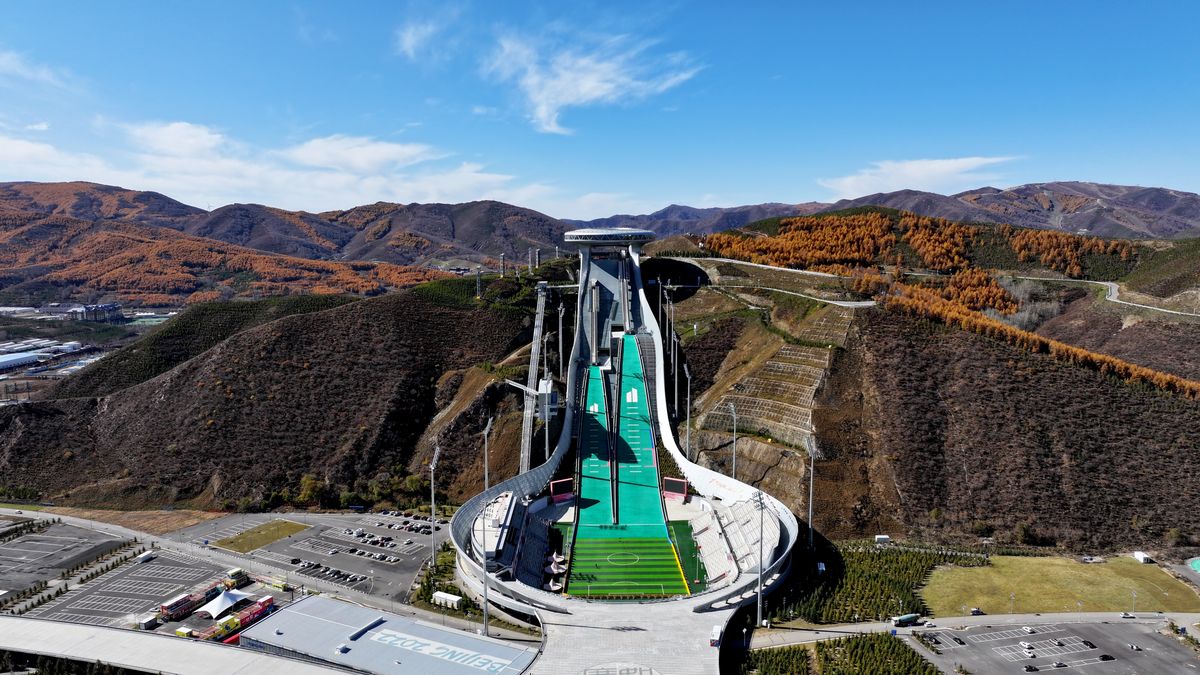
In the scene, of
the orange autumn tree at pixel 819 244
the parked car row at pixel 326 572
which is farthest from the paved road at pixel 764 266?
the parked car row at pixel 326 572

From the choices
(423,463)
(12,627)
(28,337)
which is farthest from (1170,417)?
(28,337)

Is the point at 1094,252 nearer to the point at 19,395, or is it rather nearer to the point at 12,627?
the point at 12,627

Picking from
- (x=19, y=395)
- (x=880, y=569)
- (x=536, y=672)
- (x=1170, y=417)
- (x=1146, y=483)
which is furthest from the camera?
(x=19, y=395)

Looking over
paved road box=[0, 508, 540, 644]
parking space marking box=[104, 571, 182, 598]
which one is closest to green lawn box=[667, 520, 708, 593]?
paved road box=[0, 508, 540, 644]

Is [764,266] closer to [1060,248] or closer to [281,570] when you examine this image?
[1060,248]

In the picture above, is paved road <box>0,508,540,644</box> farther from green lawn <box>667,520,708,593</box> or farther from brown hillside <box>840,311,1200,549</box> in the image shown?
brown hillside <box>840,311,1200,549</box>

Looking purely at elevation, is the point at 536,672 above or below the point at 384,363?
below
